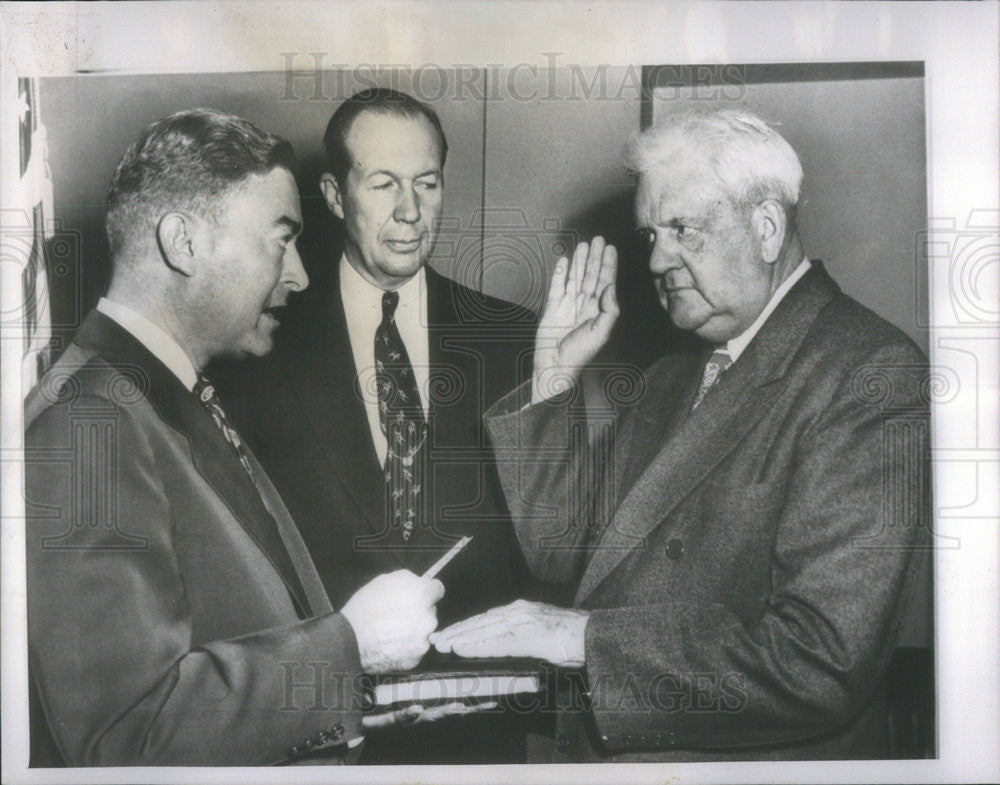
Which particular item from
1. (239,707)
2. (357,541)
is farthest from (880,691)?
(239,707)

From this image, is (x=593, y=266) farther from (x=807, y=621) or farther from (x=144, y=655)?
(x=144, y=655)

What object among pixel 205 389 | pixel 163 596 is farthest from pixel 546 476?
pixel 163 596

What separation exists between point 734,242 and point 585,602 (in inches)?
39.6

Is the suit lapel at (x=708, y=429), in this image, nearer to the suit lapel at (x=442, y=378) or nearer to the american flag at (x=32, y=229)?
the suit lapel at (x=442, y=378)

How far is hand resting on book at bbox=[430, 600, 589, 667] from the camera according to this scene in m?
2.60

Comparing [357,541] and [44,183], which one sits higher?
[44,183]

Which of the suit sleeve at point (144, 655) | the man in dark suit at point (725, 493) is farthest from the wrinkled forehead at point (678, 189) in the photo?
the suit sleeve at point (144, 655)

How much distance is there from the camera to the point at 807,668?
2529 millimetres

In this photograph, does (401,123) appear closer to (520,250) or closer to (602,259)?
(520,250)

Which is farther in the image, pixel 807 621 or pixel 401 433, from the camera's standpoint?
pixel 401 433

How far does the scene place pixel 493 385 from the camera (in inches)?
105

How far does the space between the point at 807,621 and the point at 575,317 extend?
962 mm

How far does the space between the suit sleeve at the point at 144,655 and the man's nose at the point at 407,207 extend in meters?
0.87

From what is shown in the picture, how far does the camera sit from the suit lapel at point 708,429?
257cm
